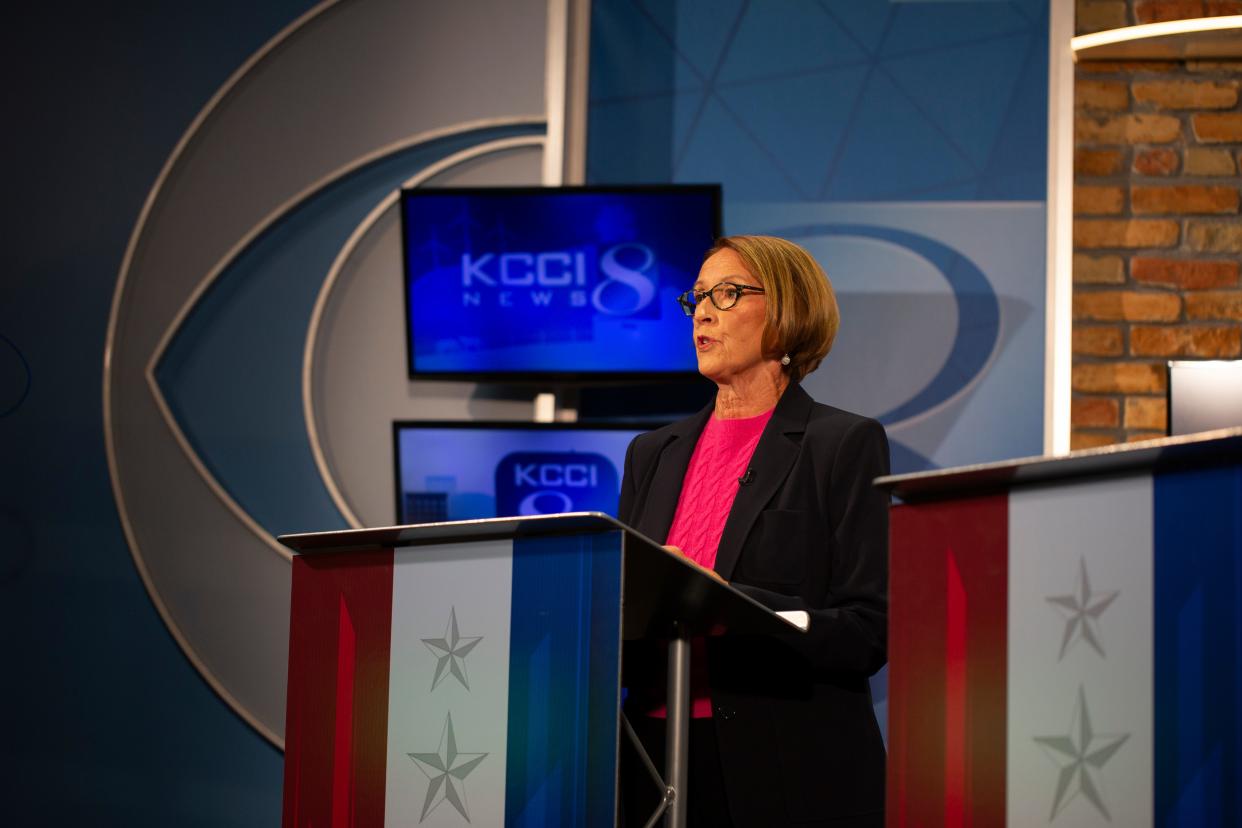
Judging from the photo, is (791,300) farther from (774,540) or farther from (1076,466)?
(1076,466)

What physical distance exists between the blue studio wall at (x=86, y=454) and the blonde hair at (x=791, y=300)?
2.22m

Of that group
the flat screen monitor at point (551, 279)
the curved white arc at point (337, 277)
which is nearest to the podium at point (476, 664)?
the flat screen monitor at point (551, 279)

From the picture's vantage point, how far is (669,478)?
2.30 m

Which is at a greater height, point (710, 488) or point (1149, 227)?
point (1149, 227)

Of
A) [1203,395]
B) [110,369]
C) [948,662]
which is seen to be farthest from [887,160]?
[948,662]

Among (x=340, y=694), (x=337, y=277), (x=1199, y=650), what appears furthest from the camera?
(x=337, y=277)

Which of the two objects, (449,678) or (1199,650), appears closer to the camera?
(1199,650)

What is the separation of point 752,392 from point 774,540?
1.25 feet

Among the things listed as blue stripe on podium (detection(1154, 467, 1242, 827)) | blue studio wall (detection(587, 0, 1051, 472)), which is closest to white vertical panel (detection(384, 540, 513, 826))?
blue stripe on podium (detection(1154, 467, 1242, 827))

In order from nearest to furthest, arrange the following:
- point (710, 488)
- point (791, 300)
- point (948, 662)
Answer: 1. point (948, 662)
2. point (710, 488)
3. point (791, 300)

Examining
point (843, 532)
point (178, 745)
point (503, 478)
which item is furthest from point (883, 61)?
point (178, 745)

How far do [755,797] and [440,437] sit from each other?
1922 millimetres

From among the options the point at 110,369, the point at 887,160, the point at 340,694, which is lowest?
the point at 340,694

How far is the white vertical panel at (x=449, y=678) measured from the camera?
1.58 m
